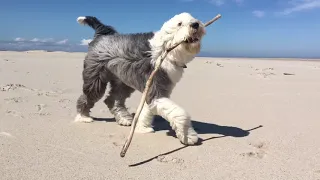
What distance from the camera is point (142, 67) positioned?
15.1 feet

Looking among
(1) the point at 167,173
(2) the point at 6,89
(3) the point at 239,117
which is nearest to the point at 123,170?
(1) the point at 167,173

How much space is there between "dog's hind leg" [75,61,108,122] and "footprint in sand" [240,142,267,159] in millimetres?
2306

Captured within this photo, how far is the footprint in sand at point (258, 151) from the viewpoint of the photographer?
3842 mm

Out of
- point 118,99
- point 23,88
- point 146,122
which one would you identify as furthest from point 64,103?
point 146,122

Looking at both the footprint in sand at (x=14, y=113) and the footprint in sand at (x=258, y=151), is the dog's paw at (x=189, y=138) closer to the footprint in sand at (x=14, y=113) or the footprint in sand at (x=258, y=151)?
the footprint in sand at (x=258, y=151)

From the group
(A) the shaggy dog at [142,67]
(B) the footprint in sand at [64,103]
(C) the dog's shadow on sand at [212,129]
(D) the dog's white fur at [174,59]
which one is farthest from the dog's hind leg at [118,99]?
(B) the footprint in sand at [64,103]

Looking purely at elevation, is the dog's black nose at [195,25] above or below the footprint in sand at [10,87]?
above

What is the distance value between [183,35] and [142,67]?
0.76 meters

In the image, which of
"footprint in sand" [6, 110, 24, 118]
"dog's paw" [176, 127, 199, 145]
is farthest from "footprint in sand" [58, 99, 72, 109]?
"dog's paw" [176, 127, 199, 145]

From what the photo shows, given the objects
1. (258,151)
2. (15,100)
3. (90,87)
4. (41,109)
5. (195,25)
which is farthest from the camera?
(15,100)

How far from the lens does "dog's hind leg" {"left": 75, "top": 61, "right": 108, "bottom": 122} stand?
520 cm

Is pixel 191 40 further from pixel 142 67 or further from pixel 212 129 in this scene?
pixel 212 129

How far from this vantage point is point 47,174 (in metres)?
3.21

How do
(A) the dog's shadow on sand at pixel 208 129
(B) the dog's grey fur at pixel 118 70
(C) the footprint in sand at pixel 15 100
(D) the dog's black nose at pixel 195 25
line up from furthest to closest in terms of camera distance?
(C) the footprint in sand at pixel 15 100 < (A) the dog's shadow on sand at pixel 208 129 < (B) the dog's grey fur at pixel 118 70 < (D) the dog's black nose at pixel 195 25
